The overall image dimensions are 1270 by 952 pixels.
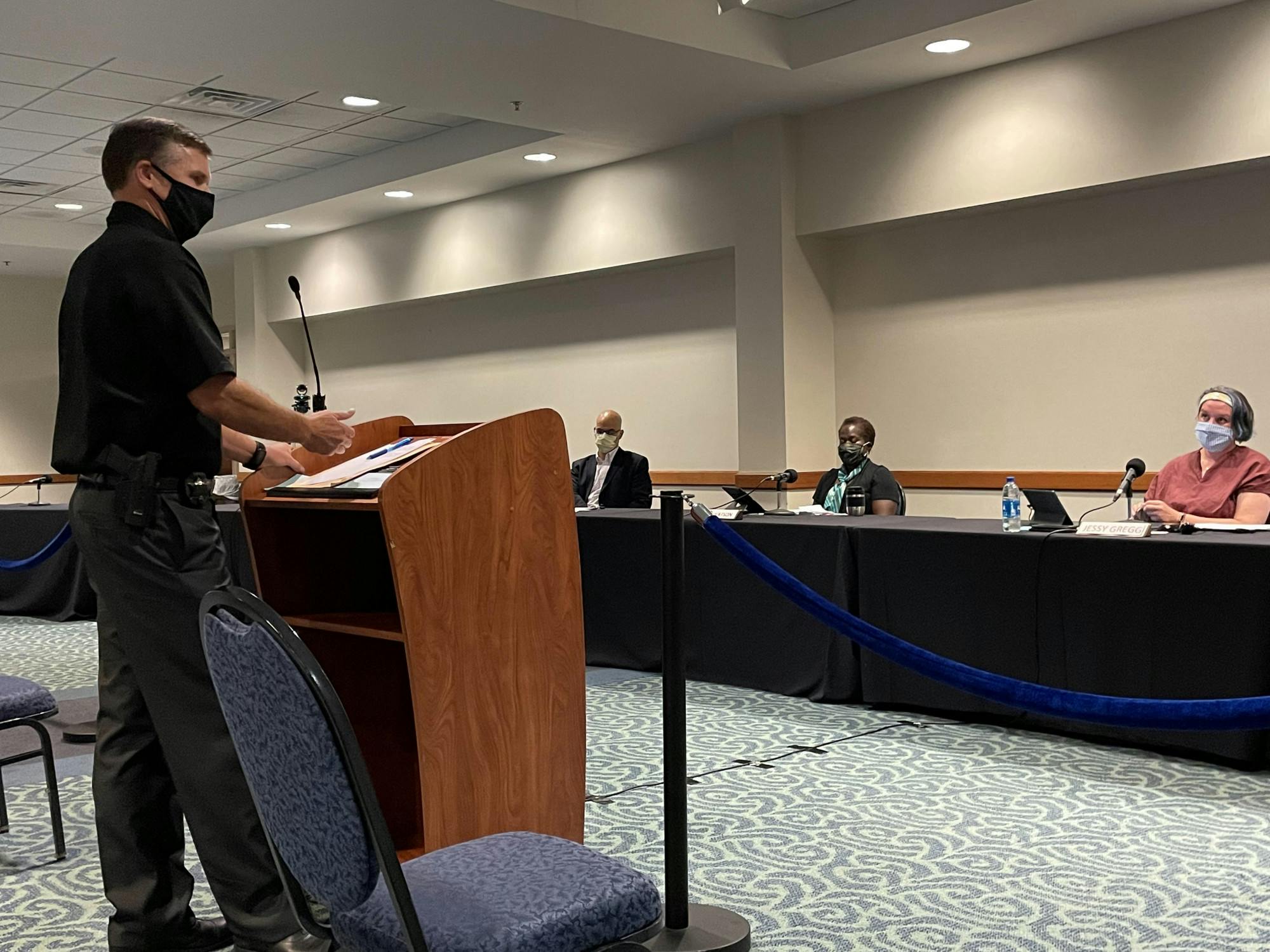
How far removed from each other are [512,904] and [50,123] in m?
7.68

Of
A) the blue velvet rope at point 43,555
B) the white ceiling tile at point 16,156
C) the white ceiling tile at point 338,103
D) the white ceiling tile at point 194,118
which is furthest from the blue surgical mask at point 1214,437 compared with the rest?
the white ceiling tile at point 16,156

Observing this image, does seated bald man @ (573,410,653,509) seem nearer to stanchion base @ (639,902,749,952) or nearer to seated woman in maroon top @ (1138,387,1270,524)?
seated woman in maroon top @ (1138,387,1270,524)

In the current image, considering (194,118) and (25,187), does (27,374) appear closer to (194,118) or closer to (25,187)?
(25,187)

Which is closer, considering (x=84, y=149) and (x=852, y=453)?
(x=852, y=453)

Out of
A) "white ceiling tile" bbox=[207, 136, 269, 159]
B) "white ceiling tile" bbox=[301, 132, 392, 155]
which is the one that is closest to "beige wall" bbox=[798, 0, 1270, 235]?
"white ceiling tile" bbox=[301, 132, 392, 155]

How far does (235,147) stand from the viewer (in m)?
8.58

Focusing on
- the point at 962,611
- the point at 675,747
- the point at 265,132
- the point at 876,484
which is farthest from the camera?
the point at 265,132

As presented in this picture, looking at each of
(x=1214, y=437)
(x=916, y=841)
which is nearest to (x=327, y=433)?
(x=916, y=841)

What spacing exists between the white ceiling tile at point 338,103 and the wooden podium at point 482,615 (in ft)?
16.8

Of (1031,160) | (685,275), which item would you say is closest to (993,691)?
(1031,160)

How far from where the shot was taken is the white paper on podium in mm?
2455

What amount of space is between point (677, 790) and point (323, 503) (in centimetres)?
86

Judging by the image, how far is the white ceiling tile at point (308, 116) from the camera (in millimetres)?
7625

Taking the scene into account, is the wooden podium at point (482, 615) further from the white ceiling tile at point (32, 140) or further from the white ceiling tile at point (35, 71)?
the white ceiling tile at point (32, 140)
